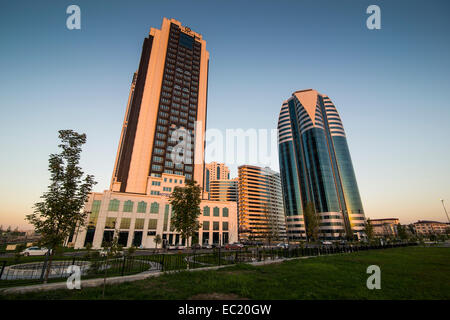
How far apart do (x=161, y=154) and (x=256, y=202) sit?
89.7 meters

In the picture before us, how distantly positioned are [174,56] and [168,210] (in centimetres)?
7231

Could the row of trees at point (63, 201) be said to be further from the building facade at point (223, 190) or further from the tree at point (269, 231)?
the building facade at point (223, 190)

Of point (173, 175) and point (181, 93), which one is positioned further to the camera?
point (181, 93)

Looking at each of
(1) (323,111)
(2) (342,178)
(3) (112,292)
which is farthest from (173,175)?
(1) (323,111)

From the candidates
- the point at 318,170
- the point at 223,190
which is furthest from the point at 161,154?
the point at 223,190

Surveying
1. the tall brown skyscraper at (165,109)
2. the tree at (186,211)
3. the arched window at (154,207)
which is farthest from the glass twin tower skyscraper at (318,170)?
the tree at (186,211)

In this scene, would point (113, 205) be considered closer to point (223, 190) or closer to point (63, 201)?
point (63, 201)

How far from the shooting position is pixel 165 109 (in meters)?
78.3

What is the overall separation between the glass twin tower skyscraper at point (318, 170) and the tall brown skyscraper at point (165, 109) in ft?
234

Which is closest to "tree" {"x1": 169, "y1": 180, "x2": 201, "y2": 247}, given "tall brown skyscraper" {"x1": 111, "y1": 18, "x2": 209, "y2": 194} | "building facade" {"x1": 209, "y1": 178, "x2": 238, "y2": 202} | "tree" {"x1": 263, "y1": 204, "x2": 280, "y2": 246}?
"tree" {"x1": 263, "y1": 204, "x2": 280, "y2": 246}

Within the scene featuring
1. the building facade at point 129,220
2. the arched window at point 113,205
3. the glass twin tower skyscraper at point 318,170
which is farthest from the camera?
the glass twin tower skyscraper at point 318,170

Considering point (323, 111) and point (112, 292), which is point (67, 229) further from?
point (323, 111)

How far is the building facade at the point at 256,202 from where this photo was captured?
131m
